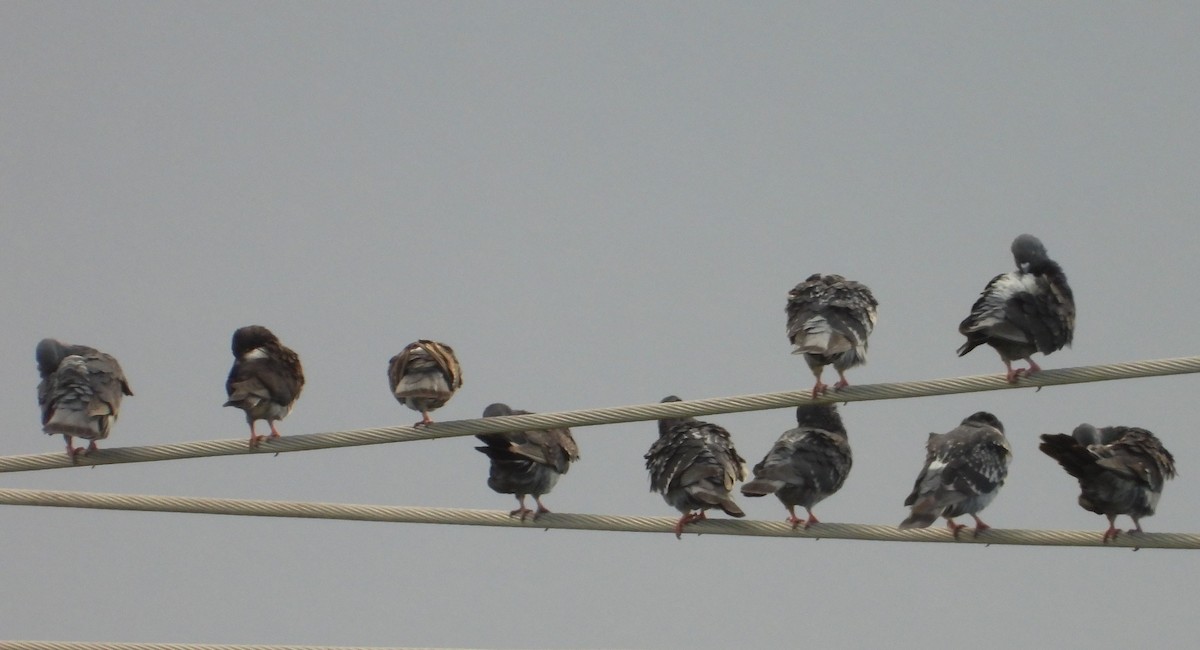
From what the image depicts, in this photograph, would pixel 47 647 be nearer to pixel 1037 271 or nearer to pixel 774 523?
pixel 774 523

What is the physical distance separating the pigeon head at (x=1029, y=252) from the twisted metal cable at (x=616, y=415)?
93.9 inches

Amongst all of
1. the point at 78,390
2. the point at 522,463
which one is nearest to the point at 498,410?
the point at 522,463

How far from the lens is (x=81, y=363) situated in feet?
54.4

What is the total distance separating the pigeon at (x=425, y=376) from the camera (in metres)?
15.5

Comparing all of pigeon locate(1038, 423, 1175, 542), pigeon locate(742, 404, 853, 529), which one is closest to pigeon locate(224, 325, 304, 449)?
pigeon locate(742, 404, 853, 529)

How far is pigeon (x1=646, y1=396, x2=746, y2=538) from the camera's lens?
1480cm

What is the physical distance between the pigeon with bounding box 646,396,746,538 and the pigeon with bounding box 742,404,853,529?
0.21 m

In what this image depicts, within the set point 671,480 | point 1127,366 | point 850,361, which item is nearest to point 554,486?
point 671,480

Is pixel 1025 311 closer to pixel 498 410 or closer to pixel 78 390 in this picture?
pixel 498 410

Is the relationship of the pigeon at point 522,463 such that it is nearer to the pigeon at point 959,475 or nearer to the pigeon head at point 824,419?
the pigeon head at point 824,419

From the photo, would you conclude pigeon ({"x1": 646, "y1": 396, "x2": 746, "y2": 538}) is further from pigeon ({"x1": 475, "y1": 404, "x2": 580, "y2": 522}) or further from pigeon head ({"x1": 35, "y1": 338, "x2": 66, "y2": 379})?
pigeon head ({"x1": 35, "y1": 338, "x2": 66, "y2": 379})

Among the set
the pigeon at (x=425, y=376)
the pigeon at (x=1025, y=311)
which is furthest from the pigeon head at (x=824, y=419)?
the pigeon at (x=425, y=376)

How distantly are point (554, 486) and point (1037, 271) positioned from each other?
3.65m

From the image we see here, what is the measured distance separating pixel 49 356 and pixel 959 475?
6.89 meters
